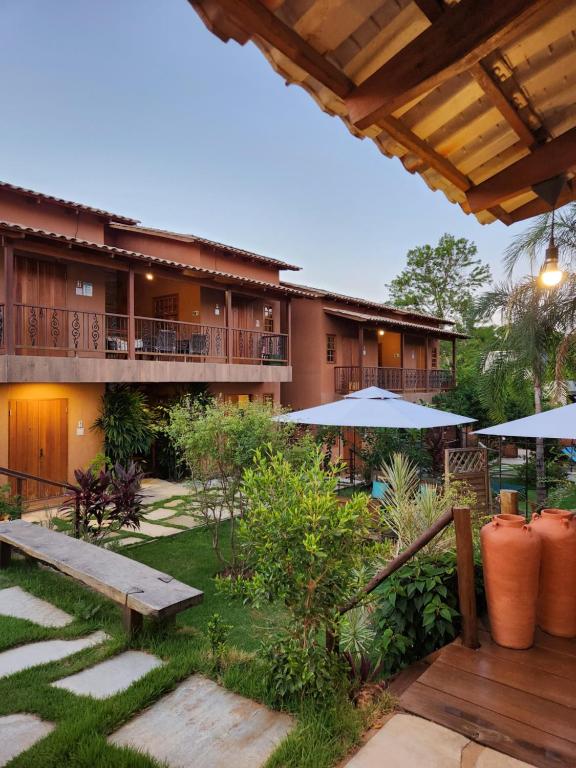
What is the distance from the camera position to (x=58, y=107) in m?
19.7

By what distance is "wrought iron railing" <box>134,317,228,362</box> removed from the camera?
12273 mm

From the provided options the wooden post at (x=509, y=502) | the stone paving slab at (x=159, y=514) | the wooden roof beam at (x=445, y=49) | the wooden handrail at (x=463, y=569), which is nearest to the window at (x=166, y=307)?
the stone paving slab at (x=159, y=514)

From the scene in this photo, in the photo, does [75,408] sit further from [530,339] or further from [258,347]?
[530,339]

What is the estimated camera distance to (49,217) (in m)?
11.7

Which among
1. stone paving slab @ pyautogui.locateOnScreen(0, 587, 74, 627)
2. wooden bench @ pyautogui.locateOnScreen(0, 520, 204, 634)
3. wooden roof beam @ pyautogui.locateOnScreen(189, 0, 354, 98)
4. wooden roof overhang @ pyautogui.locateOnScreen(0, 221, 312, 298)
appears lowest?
stone paving slab @ pyautogui.locateOnScreen(0, 587, 74, 627)

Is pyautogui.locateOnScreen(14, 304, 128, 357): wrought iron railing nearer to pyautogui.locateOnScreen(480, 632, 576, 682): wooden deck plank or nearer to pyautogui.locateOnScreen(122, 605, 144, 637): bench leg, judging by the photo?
pyautogui.locateOnScreen(122, 605, 144, 637): bench leg

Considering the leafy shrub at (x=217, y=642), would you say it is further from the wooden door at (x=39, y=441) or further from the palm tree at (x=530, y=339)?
the wooden door at (x=39, y=441)

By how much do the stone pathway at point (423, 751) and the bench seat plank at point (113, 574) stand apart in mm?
1740

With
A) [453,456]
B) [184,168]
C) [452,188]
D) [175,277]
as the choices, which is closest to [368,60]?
[452,188]

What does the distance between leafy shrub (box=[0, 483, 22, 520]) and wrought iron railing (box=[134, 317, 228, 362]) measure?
173 inches

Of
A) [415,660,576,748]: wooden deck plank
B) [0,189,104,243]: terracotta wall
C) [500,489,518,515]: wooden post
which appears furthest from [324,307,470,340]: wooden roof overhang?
[415,660,576,748]: wooden deck plank

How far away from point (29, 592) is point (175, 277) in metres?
8.75

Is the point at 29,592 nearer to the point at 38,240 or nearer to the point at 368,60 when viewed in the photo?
the point at 368,60

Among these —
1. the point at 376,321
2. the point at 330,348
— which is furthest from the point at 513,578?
the point at 330,348
